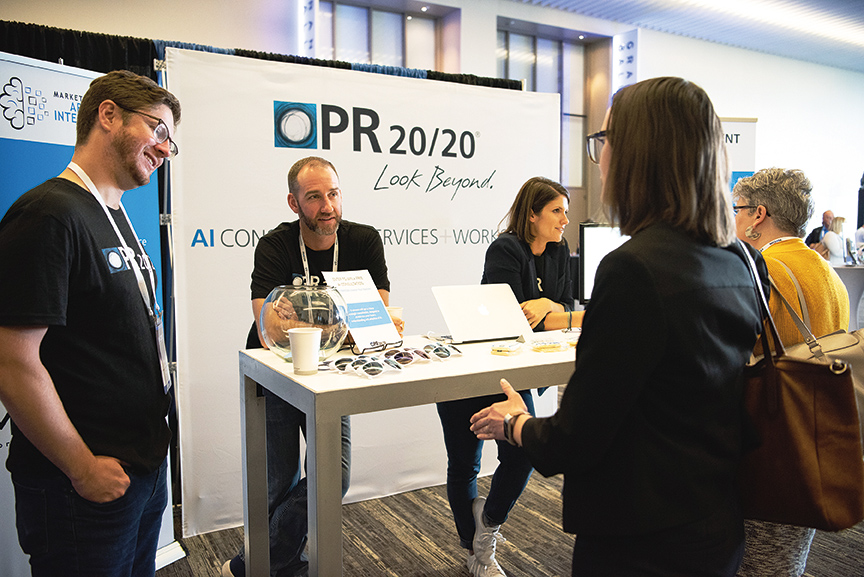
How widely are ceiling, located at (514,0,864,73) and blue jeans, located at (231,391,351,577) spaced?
6.05 meters

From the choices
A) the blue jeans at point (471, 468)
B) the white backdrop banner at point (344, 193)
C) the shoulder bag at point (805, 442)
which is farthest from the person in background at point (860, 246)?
the shoulder bag at point (805, 442)

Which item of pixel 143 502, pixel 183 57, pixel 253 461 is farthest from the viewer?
pixel 183 57

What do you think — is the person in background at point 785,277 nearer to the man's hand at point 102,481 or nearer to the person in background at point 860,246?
the man's hand at point 102,481

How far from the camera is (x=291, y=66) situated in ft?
9.46

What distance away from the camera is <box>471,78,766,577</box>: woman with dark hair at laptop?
88 centimetres

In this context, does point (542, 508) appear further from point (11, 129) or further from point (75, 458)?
point (11, 129)

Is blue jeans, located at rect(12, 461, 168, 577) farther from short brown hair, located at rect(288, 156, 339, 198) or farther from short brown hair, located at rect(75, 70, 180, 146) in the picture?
short brown hair, located at rect(288, 156, 339, 198)

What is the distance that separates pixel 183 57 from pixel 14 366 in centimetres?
190

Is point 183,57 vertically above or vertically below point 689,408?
above

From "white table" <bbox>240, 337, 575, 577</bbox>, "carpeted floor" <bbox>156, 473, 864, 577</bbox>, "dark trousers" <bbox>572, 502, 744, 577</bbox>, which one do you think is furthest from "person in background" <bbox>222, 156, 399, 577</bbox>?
"dark trousers" <bbox>572, 502, 744, 577</bbox>

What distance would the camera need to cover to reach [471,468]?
2244 mm

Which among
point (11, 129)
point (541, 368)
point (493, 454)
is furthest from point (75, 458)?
point (493, 454)

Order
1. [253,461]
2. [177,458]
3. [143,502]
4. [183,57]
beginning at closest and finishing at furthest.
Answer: [143,502] → [253,461] → [183,57] → [177,458]

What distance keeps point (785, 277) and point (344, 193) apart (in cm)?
200
